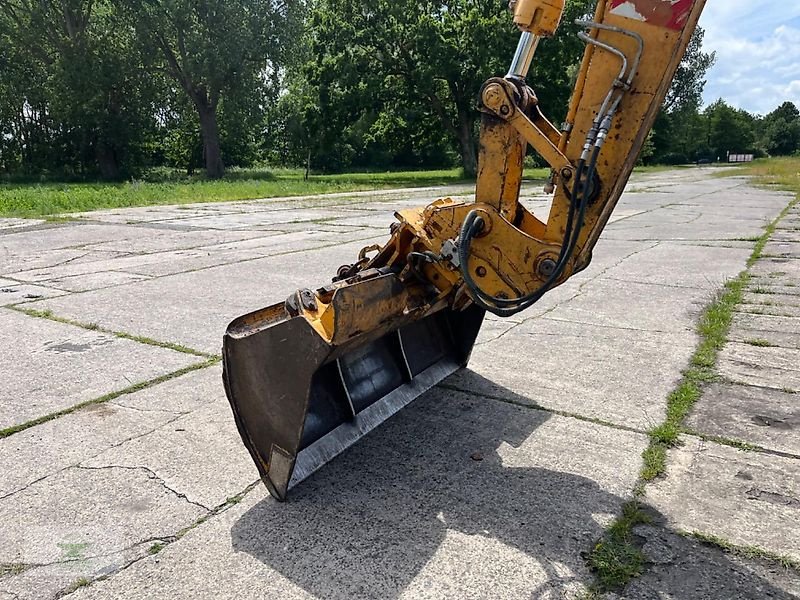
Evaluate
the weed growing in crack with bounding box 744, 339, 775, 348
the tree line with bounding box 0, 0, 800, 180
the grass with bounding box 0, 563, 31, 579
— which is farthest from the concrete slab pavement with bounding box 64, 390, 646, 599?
the tree line with bounding box 0, 0, 800, 180

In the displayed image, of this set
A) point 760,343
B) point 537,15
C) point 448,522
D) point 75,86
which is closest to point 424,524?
point 448,522

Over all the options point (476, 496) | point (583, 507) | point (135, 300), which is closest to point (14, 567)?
point (476, 496)

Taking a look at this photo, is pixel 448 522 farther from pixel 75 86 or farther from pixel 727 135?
pixel 727 135

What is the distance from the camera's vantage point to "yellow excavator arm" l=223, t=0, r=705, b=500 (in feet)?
8.41

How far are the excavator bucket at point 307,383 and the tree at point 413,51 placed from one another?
87.1ft

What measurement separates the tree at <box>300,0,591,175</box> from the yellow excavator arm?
26598 mm

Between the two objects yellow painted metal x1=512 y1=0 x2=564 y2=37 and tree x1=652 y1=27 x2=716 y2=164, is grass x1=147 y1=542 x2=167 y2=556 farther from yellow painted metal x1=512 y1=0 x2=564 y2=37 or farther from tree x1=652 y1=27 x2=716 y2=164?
tree x1=652 y1=27 x2=716 y2=164

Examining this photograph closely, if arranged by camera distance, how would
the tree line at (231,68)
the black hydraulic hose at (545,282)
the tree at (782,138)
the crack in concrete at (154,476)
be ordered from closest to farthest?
1. the black hydraulic hose at (545,282)
2. the crack in concrete at (154,476)
3. the tree line at (231,68)
4. the tree at (782,138)

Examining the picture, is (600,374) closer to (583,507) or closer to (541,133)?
(583,507)

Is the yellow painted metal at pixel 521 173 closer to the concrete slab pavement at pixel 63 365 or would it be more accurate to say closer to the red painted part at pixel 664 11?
the red painted part at pixel 664 11

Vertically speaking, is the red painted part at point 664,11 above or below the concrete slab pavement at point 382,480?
above

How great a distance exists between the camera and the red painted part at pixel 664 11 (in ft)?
7.97

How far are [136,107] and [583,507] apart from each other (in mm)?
33425

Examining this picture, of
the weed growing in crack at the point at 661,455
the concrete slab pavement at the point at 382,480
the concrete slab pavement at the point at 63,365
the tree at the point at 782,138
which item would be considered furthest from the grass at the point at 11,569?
the tree at the point at 782,138
